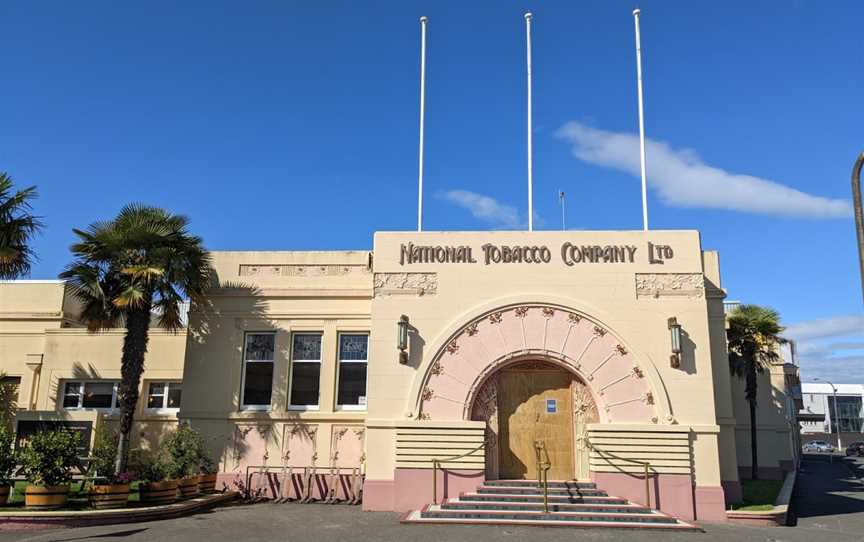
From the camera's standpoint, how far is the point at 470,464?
1455cm

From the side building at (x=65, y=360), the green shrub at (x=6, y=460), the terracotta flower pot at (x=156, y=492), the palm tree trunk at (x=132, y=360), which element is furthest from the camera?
the side building at (x=65, y=360)

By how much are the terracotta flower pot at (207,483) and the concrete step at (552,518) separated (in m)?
6.01

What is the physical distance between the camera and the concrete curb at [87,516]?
12531 mm

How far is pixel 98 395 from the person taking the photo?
20.8 meters

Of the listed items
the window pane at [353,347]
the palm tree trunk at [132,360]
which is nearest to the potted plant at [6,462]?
the palm tree trunk at [132,360]

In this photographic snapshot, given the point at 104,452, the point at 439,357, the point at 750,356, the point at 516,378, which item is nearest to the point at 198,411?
the point at 104,452

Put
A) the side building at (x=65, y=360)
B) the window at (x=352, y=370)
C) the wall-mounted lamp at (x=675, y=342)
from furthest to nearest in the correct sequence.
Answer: the side building at (x=65, y=360) → the window at (x=352, y=370) → the wall-mounted lamp at (x=675, y=342)

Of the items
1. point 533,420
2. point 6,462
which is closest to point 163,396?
point 6,462

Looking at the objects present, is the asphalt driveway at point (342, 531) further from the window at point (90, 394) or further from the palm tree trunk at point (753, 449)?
the palm tree trunk at point (753, 449)

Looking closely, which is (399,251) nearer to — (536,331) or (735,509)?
(536,331)

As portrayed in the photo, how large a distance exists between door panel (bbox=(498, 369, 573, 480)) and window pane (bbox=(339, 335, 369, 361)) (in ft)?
14.2

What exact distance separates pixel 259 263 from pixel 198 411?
14.3 feet

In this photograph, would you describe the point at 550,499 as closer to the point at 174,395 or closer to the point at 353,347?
the point at 353,347

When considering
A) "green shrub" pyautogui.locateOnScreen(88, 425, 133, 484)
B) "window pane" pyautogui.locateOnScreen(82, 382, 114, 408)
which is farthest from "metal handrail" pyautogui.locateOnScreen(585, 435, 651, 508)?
"window pane" pyautogui.locateOnScreen(82, 382, 114, 408)
